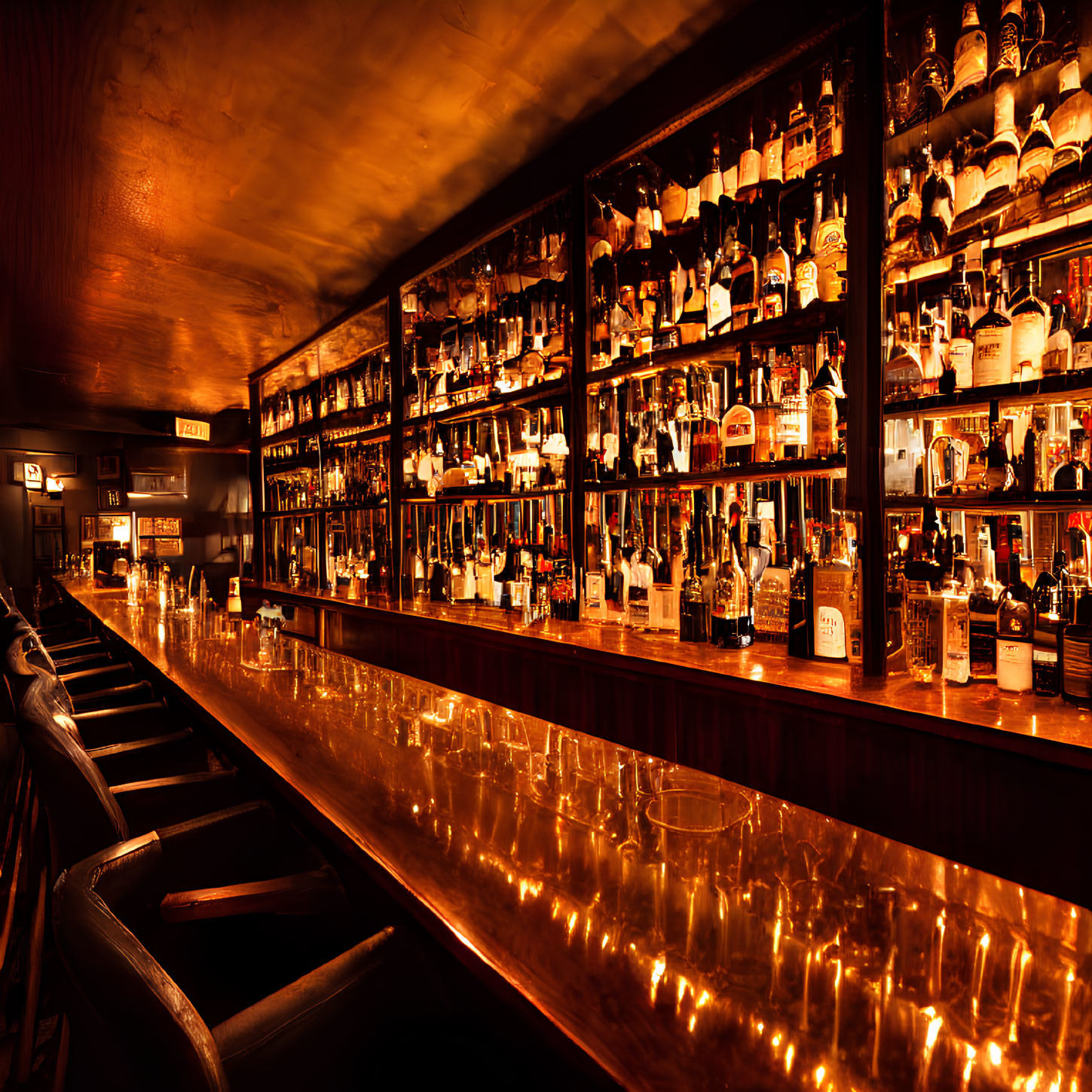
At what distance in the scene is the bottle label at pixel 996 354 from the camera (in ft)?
5.69

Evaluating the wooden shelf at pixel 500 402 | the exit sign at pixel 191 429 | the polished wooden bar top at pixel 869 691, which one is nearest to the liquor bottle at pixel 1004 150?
the polished wooden bar top at pixel 869 691

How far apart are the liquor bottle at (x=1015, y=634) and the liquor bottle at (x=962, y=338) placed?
512mm

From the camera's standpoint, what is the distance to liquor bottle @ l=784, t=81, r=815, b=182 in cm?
206

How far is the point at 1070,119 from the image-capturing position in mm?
1622

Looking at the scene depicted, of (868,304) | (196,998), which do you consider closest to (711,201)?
(868,304)

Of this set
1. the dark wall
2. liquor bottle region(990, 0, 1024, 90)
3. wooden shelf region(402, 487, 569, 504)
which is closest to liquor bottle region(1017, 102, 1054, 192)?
liquor bottle region(990, 0, 1024, 90)

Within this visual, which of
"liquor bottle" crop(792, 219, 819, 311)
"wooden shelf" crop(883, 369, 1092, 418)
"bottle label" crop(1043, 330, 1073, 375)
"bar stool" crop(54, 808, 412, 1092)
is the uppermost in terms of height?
"liquor bottle" crop(792, 219, 819, 311)

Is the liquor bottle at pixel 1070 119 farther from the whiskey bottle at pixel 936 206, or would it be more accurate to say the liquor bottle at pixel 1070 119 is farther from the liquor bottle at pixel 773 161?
the liquor bottle at pixel 773 161

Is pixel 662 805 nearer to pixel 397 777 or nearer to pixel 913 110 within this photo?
pixel 397 777

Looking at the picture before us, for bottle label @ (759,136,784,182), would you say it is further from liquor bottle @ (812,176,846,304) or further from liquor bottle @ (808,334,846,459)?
liquor bottle @ (808,334,846,459)

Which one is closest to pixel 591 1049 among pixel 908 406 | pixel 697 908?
pixel 697 908

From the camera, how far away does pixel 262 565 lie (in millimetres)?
6070

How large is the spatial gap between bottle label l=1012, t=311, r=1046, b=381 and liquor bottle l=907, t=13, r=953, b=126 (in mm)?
593

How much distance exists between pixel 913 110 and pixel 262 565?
18.5ft
